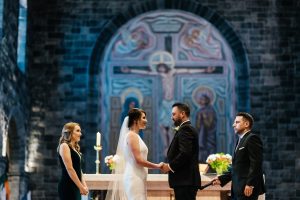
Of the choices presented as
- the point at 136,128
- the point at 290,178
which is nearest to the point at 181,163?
the point at 136,128

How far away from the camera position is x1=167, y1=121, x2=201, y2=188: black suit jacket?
589 centimetres

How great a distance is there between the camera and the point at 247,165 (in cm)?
598

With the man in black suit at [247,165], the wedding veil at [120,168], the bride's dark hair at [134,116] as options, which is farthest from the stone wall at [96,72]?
the man in black suit at [247,165]

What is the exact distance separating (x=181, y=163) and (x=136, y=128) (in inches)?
24.5

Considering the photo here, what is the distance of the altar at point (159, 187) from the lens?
734 cm

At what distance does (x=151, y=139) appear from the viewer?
45.5ft

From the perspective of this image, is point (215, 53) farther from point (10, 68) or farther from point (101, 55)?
point (10, 68)

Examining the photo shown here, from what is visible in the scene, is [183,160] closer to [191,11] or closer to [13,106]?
[13,106]

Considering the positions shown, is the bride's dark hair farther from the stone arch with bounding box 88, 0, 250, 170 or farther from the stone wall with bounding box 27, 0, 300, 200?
the stone arch with bounding box 88, 0, 250, 170

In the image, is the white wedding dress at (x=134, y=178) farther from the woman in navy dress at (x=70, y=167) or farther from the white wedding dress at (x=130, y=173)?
the woman in navy dress at (x=70, y=167)

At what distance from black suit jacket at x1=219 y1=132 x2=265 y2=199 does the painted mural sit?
779 centimetres

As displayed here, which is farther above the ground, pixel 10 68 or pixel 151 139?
pixel 10 68

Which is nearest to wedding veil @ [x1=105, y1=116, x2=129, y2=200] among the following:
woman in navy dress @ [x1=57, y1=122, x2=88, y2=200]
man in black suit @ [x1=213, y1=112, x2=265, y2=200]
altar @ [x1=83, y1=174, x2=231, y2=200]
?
woman in navy dress @ [x1=57, y1=122, x2=88, y2=200]

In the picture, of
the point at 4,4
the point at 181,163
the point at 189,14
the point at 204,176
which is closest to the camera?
the point at 181,163
